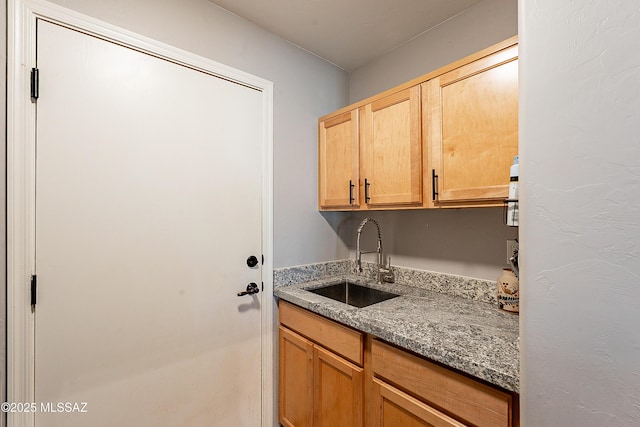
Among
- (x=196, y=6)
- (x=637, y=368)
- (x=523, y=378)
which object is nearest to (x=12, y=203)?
(x=196, y=6)

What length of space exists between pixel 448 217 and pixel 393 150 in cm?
53

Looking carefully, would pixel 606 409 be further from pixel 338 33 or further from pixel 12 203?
pixel 338 33

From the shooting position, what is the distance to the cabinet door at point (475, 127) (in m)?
1.12

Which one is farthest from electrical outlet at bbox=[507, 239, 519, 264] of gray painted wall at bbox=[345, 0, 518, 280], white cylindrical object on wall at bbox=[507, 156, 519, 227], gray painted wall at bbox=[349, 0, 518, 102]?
gray painted wall at bbox=[349, 0, 518, 102]

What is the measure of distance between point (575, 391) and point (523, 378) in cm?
9

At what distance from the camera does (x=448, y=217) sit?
1.66 m

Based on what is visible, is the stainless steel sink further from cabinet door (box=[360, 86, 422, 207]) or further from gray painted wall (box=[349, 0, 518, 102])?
gray painted wall (box=[349, 0, 518, 102])

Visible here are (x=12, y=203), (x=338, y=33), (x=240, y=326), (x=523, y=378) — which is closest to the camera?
(x=523, y=378)

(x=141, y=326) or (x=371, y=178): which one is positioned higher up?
(x=371, y=178)

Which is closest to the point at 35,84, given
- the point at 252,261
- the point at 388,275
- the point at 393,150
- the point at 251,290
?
the point at 252,261

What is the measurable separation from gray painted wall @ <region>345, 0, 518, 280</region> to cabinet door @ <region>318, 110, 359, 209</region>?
0.38m

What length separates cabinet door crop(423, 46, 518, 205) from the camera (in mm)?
1120

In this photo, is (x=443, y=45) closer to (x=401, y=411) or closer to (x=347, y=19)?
(x=347, y=19)

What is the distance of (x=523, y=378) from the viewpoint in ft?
2.07
